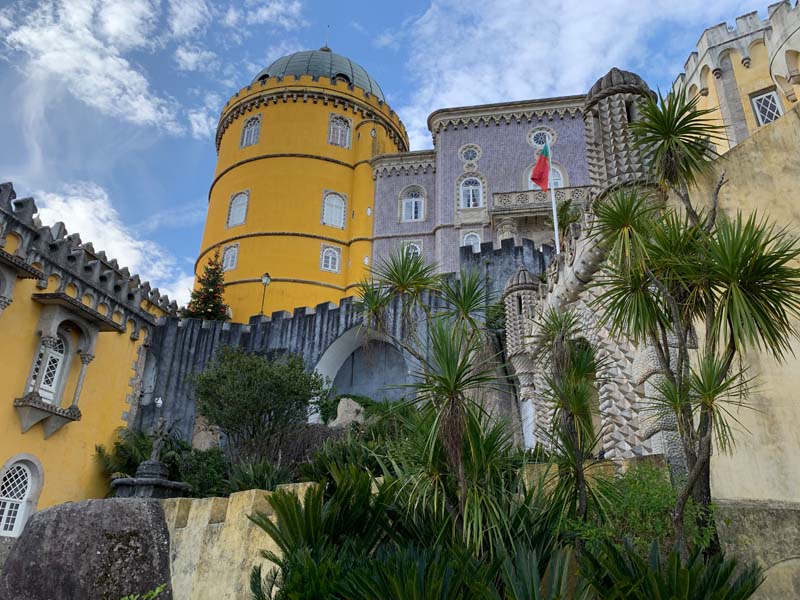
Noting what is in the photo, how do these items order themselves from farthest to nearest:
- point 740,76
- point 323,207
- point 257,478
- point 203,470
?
point 323,207 < point 740,76 < point 203,470 < point 257,478

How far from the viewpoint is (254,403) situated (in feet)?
50.2

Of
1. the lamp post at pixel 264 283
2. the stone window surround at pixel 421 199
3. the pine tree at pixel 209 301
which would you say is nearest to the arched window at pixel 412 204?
the stone window surround at pixel 421 199

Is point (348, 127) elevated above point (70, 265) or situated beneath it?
elevated above

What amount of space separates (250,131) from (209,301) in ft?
33.6

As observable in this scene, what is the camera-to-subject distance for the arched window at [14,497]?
576 inches

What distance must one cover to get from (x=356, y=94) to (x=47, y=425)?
71.5 ft

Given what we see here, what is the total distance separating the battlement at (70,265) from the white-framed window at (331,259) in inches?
344

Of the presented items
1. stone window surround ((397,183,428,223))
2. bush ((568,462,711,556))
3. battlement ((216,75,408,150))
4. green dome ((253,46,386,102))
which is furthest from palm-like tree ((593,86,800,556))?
green dome ((253,46,386,102))

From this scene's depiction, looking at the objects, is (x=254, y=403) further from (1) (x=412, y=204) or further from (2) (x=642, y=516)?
(1) (x=412, y=204)

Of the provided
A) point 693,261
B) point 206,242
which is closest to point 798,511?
point 693,261

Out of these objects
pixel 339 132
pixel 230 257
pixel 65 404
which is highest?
pixel 339 132

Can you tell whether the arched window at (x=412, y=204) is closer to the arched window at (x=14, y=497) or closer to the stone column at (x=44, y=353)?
the stone column at (x=44, y=353)

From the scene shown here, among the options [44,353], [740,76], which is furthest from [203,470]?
[740,76]

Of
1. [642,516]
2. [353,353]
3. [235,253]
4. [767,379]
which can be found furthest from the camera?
[235,253]
